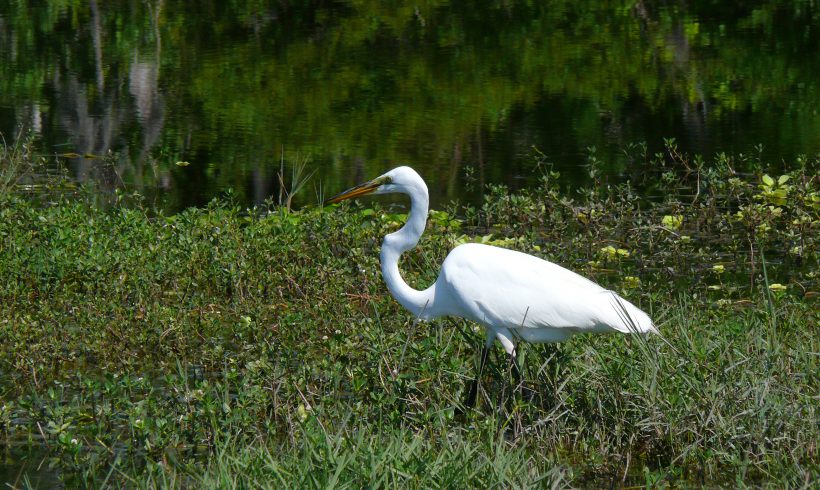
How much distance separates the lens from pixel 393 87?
13.3 metres

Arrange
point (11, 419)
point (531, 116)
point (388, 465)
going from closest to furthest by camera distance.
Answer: point (388, 465), point (11, 419), point (531, 116)

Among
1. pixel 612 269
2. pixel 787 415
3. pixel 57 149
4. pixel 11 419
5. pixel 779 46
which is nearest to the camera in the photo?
pixel 787 415

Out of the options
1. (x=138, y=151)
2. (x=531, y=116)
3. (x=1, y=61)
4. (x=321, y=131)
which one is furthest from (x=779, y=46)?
(x=1, y=61)

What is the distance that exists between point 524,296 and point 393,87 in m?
8.50

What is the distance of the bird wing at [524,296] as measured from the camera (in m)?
4.87

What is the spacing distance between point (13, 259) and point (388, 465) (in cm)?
330

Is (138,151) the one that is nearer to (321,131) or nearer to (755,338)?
(321,131)

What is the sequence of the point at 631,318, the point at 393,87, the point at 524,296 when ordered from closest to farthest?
the point at 631,318 → the point at 524,296 → the point at 393,87

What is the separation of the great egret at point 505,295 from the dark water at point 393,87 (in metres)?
3.47

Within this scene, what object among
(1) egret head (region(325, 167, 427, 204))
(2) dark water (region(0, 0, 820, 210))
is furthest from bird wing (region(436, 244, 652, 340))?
(2) dark water (region(0, 0, 820, 210))

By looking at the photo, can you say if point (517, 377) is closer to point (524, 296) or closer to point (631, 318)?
point (524, 296)

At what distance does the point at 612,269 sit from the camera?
7.27 metres

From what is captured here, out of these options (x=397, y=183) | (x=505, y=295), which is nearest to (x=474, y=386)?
(x=505, y=295)

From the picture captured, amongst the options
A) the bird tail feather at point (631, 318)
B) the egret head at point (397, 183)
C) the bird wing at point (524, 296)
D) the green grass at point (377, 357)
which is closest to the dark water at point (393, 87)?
the green grass at point (377, 357)
